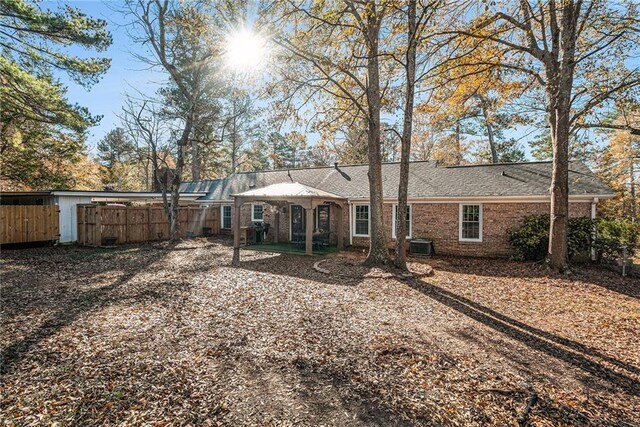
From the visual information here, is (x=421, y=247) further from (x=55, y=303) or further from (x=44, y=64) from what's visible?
(x=44, y=64)

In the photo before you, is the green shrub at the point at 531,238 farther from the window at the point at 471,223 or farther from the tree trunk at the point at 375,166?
the tree trunk at the point at 375,166

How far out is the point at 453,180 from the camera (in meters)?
14.2

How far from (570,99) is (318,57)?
296 inches

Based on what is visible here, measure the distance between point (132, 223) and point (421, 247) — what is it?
14254 mm

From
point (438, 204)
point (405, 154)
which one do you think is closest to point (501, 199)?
point (438, 204)

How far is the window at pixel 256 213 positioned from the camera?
18.5 m

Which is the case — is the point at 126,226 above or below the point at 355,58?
below

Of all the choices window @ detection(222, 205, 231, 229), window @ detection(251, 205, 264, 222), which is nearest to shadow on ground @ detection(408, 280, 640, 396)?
window @ detection(251, 205, 264, 222)

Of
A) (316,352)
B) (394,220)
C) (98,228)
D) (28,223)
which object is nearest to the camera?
(316,352)

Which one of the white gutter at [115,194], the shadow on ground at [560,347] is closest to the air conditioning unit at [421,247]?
the shadow on ground at [560,347]

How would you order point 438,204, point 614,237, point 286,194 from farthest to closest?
point 438,204, point 286,194, point 614,237

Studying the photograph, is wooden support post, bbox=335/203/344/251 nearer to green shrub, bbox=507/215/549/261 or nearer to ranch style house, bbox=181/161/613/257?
ranch style house, bbox=181/161/613/257

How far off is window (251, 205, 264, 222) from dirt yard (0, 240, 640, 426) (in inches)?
394

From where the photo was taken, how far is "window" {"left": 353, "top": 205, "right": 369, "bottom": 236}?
15.2 m
